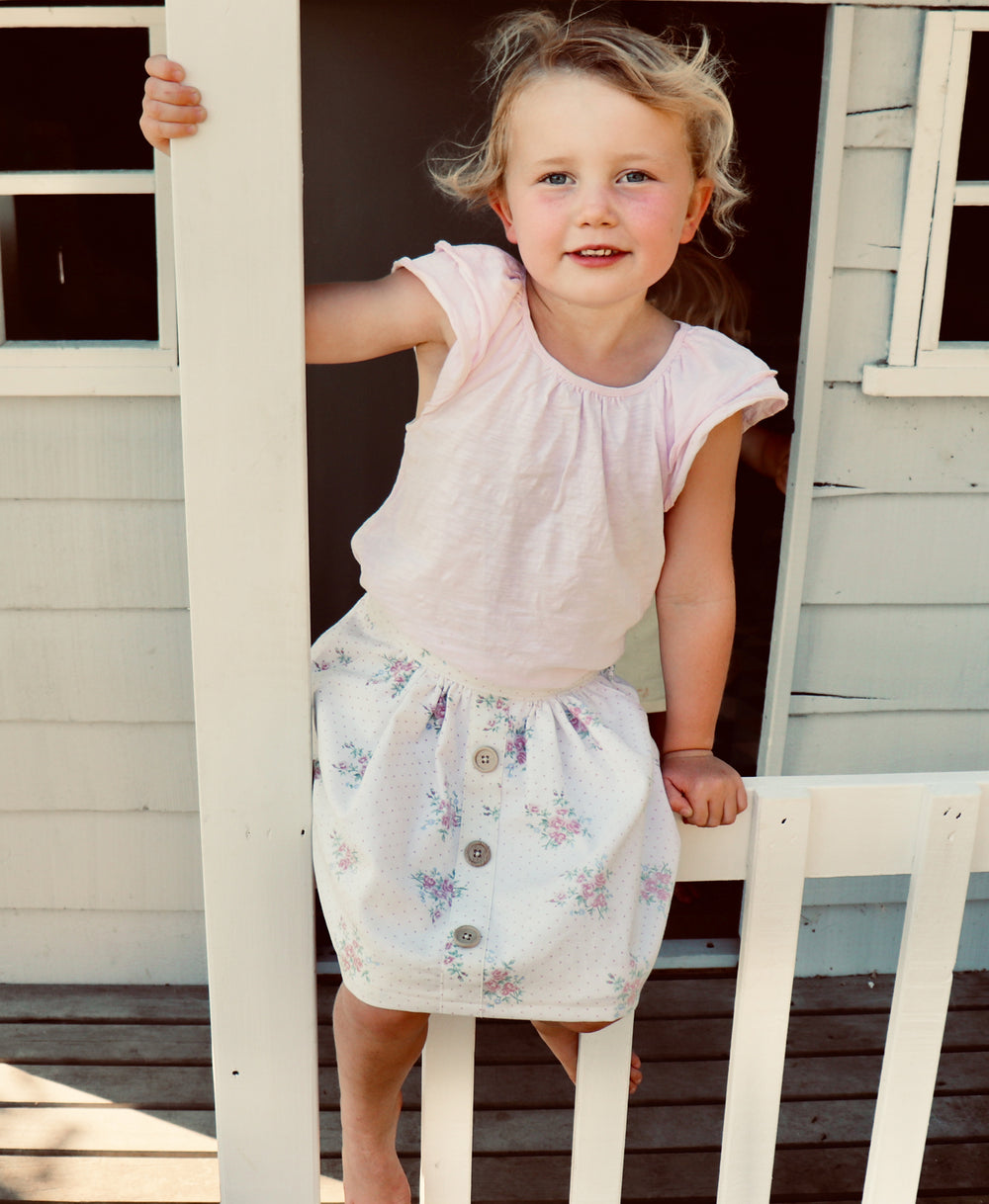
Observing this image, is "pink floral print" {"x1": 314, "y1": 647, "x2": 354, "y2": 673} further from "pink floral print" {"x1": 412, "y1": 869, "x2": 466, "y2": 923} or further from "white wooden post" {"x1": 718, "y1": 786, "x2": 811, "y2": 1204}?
"white wooden post" {"x1": 718, "y1": 786, "x2": 811, "y2": 1204}

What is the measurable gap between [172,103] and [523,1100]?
1.94 meters

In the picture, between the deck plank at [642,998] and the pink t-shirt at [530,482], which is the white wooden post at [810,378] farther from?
the pink t-shirt at [530,482]

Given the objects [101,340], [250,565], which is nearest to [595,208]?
[250,565]

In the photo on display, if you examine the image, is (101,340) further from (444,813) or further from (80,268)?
(444,813)

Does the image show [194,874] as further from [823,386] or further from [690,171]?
[690,171]

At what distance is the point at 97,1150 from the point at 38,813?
0.78 meters

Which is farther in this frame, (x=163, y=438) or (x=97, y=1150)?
(x=163, y=438)

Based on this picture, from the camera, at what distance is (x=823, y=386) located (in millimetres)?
2346

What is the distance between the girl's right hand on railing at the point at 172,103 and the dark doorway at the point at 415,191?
5.10 feet

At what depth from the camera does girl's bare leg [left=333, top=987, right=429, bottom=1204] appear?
51.1 inches

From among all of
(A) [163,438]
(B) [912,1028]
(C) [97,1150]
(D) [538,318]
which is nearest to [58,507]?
(A) [163,438]

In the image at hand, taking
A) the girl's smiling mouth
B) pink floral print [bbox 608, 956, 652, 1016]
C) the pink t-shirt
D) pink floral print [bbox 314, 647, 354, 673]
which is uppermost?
the girl's smiling mouth

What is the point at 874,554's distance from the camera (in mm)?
2477

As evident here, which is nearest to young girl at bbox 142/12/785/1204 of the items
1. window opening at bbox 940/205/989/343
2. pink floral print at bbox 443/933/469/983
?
pink floral print at bbox 443/933/469/983
